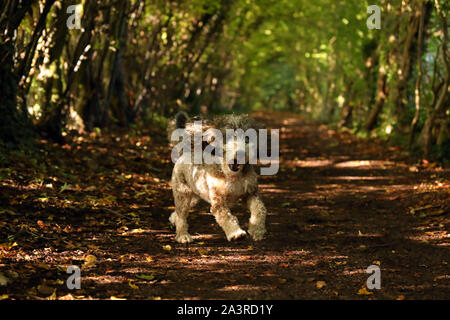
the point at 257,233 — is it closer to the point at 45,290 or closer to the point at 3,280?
the point at 45,290

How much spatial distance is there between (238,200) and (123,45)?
13.0 meters

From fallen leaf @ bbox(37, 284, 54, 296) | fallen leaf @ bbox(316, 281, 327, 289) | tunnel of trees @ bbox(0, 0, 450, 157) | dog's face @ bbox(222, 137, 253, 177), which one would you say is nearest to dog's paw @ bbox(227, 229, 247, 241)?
dog's face @ bbox(222, 137, 253, 177)

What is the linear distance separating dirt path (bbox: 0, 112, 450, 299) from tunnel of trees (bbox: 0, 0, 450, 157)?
74.9 inches

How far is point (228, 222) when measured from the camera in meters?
6.48

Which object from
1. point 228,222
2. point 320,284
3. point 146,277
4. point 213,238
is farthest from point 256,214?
point 146,277

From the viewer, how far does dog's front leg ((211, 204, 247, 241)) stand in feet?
20.9

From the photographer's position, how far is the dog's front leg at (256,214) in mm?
6605

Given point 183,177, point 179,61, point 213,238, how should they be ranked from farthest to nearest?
point 179,61, point 213,238, point 183,177

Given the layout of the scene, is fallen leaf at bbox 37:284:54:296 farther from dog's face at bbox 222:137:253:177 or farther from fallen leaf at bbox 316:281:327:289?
fallen leaf at bbox 316:281:327:289

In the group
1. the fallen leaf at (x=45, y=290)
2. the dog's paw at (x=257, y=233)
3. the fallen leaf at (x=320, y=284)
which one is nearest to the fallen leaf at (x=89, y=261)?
the fallen leaf at (x=45, y=290)

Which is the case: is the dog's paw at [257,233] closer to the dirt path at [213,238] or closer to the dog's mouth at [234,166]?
the dirt path at [213,238]

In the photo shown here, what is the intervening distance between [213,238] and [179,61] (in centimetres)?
1972

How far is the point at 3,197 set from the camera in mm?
7938
